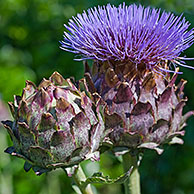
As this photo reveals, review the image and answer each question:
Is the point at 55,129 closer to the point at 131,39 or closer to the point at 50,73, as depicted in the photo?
the point at 131,39

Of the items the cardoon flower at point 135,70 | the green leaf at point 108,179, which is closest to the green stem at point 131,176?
the cardoon flower at point 135,70

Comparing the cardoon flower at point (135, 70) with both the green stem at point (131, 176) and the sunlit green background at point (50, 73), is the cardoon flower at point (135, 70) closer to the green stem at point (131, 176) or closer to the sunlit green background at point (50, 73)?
the green stem at point (131, 176)

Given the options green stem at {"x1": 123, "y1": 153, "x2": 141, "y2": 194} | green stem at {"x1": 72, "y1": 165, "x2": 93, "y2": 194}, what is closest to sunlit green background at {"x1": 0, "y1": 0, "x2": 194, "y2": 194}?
green stem at {"x1": 123, "y1": 153, "x2": 141, "y2": 194}

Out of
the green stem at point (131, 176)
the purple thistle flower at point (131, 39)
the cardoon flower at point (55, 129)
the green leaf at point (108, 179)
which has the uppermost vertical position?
the purple thistle flower at point (131, 39)

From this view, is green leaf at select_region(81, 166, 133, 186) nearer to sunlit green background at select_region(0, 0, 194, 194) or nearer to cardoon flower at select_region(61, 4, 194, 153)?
cardoon flower at select_region(61, 4, 194, 153)

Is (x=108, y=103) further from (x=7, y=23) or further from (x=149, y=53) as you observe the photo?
(x=7, y=23)

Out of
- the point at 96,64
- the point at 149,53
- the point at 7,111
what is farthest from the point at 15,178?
the point at 149,53

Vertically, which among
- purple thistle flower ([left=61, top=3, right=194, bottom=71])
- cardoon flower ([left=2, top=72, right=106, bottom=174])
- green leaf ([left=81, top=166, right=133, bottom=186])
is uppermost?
purple thistle flower ([left=61, top=3, right=194, bottom=71])
